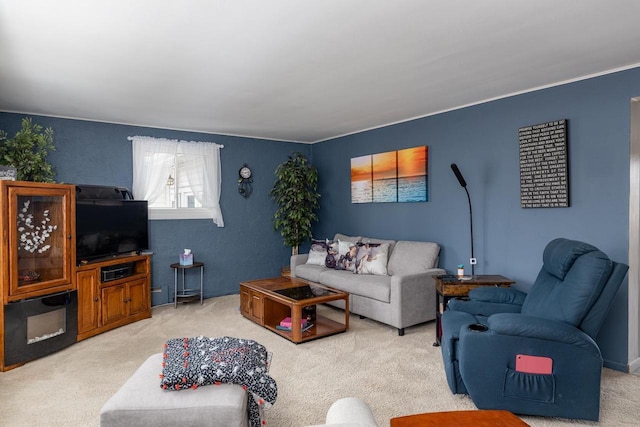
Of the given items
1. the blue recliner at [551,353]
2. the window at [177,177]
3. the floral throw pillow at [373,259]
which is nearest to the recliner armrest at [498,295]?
the blue recliner at [551,353]

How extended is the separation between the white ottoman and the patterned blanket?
5 cm

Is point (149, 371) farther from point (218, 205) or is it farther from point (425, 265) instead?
point (218, 205)

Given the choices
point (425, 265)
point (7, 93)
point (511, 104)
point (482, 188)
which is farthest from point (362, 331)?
point (7, 93)

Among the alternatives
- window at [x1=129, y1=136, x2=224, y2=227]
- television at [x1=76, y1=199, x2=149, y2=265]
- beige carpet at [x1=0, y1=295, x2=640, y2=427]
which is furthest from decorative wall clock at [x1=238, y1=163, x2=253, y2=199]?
beige carpet at [x1=0, y1=295, x2=640, y2=427]

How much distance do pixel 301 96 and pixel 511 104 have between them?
2.07 m

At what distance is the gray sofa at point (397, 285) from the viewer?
3990mm

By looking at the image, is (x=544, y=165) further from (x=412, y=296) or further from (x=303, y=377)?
(x=303, y=377)

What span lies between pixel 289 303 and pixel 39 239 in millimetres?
2326

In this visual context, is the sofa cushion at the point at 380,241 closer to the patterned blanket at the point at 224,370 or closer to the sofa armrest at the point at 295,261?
the sofa armrest at the point at 295,261

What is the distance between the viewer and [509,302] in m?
3.13

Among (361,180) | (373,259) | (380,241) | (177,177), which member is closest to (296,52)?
(373,259)

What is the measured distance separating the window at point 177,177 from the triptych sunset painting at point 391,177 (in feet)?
6.71

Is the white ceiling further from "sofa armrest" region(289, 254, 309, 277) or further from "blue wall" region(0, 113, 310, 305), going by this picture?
"sofa armrest" region(289, 254, 309, 277)

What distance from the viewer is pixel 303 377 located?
3.00m
